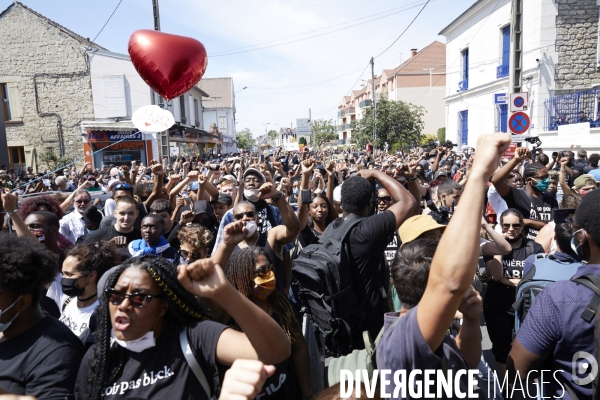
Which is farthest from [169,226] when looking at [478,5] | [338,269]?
[478,5]

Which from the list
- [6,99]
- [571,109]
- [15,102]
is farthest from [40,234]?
[6,99]

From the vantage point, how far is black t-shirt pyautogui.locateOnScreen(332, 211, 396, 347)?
9.98ft

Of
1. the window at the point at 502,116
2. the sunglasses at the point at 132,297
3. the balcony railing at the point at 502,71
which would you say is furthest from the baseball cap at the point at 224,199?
the balcony railing at the point at 502,71

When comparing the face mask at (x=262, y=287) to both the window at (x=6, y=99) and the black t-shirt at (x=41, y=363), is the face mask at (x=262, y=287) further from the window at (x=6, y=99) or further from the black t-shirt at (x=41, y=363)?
the window at (x=6, y=99)

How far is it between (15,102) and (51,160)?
413 centimetres

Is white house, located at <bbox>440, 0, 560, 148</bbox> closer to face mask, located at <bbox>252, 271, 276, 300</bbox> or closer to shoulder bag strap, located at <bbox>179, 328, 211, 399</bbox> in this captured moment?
face mask, located at <bbox>252, 271, 276, 300</bbox>

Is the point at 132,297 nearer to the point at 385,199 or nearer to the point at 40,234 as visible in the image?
the point at 40,234

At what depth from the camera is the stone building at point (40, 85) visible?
77.3 feet

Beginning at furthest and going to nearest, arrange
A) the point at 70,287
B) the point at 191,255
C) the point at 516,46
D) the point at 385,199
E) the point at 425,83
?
1. the point at 425,83
2. the point at 516,46
3. the point at 385,199
4. the point at 191,255
5. the point at 70,287

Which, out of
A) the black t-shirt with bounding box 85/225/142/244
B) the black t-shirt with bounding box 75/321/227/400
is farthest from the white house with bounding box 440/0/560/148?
the black t-shirt with bounding box 75/321/227/400

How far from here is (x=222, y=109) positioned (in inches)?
2378

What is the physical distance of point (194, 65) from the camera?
7121 mm

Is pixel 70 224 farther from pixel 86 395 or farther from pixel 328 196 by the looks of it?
pixel 86 395

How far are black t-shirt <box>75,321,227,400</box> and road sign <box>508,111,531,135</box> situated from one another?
7.60 metres
